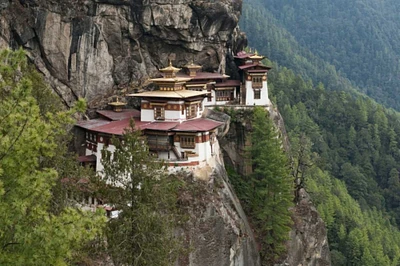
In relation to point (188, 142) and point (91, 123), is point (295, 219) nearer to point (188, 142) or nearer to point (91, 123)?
point (188, 142)

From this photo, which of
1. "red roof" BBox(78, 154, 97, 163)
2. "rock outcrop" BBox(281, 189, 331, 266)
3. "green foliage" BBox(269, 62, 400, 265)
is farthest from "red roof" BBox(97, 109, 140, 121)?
"green foliage" BBox(269, 62, 400, 265)

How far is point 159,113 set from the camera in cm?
3234

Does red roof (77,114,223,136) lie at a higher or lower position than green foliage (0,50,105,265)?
lower

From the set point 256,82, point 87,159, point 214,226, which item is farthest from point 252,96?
point 87,159

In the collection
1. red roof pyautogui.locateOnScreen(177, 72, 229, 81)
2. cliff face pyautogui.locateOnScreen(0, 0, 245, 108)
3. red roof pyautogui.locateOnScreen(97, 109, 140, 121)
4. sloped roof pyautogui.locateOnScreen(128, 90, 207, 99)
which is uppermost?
cliff face pyautogui.locateOnScreen(0, 0, 245, 108)

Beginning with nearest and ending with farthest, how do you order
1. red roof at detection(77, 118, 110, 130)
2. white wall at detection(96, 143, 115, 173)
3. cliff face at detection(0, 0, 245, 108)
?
white wall at detection(96, 143, 115, 173) < red roof at detection(77, 118, 110, 130) < cliff face at detection(0, 0, 245, 108)

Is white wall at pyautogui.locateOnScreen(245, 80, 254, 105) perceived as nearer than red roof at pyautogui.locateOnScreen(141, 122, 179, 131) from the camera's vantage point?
No

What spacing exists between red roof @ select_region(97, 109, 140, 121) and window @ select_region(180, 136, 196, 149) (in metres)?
5.51

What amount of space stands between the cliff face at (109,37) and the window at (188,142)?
9298mm

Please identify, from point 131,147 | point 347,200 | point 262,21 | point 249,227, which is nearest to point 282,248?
point 249,227

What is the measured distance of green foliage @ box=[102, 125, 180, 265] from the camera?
17016mm

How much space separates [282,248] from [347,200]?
112 feet

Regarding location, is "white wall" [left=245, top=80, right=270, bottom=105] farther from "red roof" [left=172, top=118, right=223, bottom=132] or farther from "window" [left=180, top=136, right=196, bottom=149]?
"window" [left=180, top=136, right=196, bottom=149]

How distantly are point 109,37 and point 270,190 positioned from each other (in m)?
17.1
